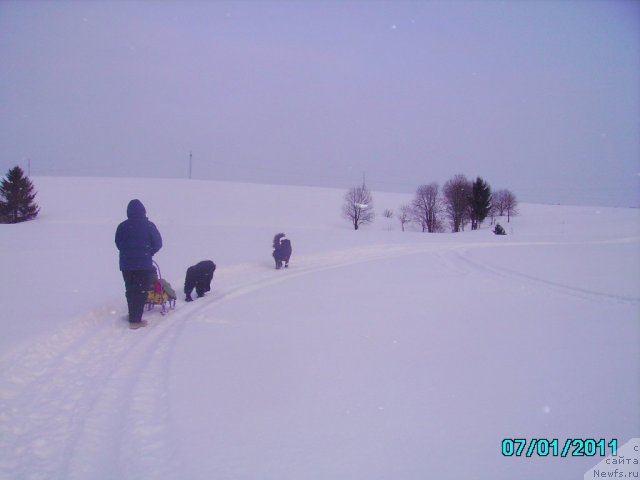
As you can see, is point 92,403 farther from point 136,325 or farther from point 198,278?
point 198,278

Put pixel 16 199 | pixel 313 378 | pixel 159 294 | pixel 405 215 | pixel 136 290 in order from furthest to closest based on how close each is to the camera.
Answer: pixel 405 215, pixel 16 199, pixel 159 294, pixel 136 290, pixel 313 378

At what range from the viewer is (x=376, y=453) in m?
2.95

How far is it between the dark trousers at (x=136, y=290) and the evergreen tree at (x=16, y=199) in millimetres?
42017

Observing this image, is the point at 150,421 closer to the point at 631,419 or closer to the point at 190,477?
the point at 190,477

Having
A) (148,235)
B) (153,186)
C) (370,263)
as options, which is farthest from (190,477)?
(153,186)

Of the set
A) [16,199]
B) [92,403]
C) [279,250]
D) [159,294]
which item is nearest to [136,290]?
[159,294]

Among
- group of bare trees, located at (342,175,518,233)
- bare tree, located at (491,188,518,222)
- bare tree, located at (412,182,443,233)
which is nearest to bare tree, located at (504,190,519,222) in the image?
bare tree, located at (491,188,518,222)

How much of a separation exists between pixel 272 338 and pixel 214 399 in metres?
1.86

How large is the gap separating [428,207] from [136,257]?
52929 millimetres

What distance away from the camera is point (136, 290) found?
6422 millimetres

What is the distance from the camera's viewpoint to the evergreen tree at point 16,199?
40.0 meters

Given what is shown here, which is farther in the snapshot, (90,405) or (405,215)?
(405,215)
